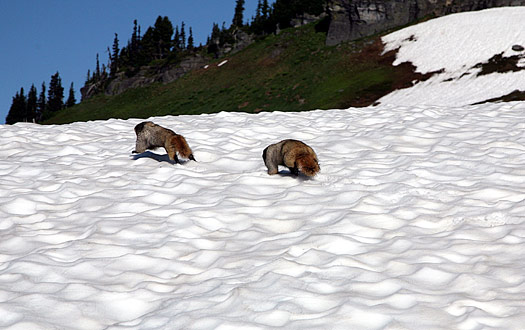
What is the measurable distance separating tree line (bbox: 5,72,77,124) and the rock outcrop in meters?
103

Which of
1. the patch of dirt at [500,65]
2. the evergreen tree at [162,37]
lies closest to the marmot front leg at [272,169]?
the patch of dirt at [500,65]

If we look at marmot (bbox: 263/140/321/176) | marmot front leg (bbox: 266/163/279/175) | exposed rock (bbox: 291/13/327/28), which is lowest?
marmot front leg (bbox: 266/163/279/175)

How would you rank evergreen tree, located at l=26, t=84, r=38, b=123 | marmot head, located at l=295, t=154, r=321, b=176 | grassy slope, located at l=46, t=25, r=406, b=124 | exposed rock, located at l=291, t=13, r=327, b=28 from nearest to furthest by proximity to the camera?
marmot head, located at l=295, t=154, r=321, b=176, grassy slope, located at l=46, t=25, r=406, b=124, exposed rock, located at l=291, t=13, r=327, b=28, evergreen tree, located at l=26, t=84, r=38, b=123

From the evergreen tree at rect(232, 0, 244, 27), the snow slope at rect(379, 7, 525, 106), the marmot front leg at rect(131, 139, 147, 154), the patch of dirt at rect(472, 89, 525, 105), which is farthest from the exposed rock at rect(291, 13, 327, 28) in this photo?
the marmot front leg at rect(131, 139, 147, 154)

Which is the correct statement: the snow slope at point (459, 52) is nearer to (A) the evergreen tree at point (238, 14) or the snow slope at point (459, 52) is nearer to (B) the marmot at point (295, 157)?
(B) the marmot at point (295, 157)

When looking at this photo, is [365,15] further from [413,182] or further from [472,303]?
[472,303]

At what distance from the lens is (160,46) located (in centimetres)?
14538

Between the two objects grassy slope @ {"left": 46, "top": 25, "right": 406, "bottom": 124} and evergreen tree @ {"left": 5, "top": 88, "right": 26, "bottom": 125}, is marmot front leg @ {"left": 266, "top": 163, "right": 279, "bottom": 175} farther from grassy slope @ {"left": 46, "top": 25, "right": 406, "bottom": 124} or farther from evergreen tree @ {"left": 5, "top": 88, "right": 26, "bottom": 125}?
evergreen tree @ {"left": 5, "top": 88, "right": 26, "bottom": 125}

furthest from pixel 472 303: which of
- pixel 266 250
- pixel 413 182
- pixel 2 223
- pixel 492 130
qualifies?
pixel 492 130

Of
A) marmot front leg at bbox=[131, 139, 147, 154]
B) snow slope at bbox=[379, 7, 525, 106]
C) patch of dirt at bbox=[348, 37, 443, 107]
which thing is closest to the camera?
marmot front leg at bbox=[131, 139, 147, 154]

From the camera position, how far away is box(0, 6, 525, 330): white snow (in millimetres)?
6504

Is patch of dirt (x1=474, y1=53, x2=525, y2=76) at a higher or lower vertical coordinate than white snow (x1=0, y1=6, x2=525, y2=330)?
higher

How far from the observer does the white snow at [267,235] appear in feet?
21.3

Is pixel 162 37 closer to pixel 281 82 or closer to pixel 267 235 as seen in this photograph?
pixel 281 82
